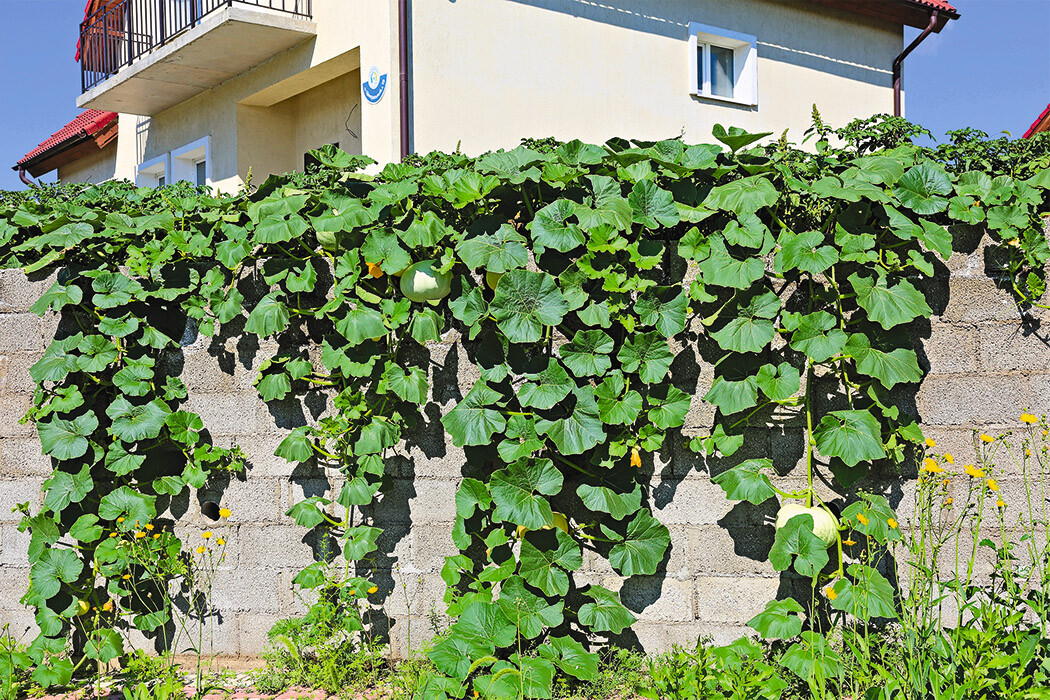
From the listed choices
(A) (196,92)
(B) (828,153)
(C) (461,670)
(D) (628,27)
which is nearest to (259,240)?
(C) (461,670)

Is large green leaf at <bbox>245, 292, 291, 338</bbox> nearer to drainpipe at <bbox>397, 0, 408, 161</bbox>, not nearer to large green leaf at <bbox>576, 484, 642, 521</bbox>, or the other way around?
large green leaf at <bbox>576, 484, 642, 521</bbox>

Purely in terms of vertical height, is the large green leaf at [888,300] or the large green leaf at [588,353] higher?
the large green leaf at [888,300]

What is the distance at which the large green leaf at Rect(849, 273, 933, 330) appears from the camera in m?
2.52

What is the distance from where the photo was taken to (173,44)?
797 centimetres

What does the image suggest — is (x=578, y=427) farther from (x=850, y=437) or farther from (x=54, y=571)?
(x=54, y=571)

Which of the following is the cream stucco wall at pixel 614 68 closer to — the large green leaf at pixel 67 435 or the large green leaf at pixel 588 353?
the large green leaf at pixel 67 435

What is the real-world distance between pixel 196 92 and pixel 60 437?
706 cm

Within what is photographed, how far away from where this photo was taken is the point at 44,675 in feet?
9.24

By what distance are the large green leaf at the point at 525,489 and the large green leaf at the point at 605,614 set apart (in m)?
0.31

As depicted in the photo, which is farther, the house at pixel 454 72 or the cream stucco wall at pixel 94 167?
the cream stucco wall at pixel 94 167

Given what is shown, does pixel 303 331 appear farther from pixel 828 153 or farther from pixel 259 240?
pixel 828 153

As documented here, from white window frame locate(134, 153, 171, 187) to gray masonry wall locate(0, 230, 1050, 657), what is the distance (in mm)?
6941

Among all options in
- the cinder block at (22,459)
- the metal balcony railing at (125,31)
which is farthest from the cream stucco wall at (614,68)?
the cinder block at (22,459)

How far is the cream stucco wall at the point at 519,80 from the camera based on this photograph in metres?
6.75
